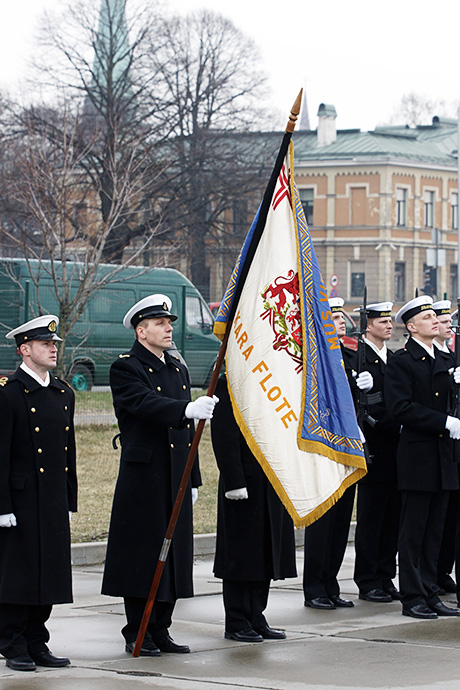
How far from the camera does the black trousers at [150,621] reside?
6.94 m

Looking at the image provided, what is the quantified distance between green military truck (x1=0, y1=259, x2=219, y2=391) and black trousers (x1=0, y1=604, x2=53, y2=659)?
11.2 m

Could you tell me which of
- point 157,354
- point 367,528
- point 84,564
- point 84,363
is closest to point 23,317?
point 84,363

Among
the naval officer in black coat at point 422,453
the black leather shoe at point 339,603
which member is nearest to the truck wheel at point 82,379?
the black leather shoe at point 339,603

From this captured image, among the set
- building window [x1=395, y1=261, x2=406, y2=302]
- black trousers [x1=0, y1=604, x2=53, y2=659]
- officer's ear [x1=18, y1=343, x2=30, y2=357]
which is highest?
building window [x1=395, y1=261, x2=406, y2=302]

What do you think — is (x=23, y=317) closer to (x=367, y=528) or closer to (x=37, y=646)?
(x=367, y=528)

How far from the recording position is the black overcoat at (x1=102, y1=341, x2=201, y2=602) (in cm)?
689

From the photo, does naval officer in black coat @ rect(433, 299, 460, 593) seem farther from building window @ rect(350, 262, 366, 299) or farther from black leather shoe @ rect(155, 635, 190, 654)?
building window @ rect(350, 262, 366, 299)

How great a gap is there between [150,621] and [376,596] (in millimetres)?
2516

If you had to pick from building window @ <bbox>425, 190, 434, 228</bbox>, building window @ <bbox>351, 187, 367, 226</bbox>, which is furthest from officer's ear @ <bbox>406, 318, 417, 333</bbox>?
building window @ <bbox>425, 190, 434, 228</bbox>

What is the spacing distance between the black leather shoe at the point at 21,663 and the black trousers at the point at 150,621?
24.3 inches

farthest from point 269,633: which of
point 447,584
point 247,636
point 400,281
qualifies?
point 400,281

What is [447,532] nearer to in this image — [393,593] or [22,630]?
[393,593]

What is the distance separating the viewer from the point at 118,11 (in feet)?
138

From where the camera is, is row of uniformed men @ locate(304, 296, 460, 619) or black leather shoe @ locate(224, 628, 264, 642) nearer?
black leather shoe @ locate(224, 628, 264, 642)
